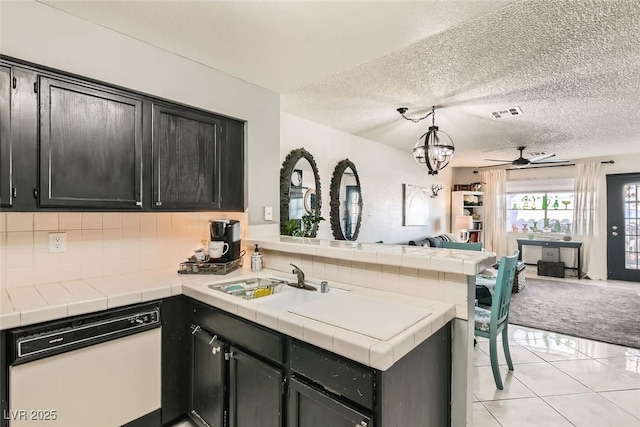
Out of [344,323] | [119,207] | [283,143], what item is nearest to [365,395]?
[344,323]

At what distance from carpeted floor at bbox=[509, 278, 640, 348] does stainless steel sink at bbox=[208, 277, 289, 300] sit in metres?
3.43

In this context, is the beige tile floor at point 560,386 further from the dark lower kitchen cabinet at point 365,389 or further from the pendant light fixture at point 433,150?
the pendant light fixture at point 433,150

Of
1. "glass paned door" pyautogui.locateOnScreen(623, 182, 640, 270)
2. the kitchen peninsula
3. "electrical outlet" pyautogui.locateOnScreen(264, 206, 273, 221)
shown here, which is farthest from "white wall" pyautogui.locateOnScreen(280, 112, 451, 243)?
"glass paned door" pyautogui.locateOnScreen(623, 182, 640, 270)

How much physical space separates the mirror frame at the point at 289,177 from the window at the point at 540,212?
594cm

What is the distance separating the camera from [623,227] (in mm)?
6273

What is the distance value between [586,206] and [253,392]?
794 cm

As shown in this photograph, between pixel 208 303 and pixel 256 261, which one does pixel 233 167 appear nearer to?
pixel 256 261

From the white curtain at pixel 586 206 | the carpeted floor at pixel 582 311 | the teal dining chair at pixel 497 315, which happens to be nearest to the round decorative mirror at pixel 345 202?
the teal dining chair at pixel 497 315

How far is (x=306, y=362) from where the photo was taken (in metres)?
1.31

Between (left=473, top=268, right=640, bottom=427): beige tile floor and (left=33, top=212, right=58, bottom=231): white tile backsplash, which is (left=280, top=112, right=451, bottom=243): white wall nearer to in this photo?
(left=33, top=212, right=58, bottom=231): white tile backsplash

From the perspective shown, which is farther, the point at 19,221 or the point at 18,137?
the point at 19,221

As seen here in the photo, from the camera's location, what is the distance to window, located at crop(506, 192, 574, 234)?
6977 mm

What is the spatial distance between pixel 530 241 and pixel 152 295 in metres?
7.70

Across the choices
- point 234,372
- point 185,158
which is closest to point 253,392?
point 234,372
